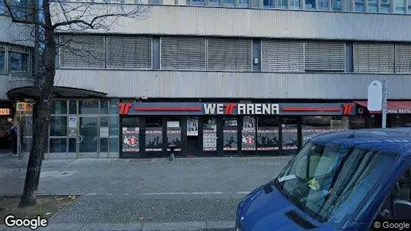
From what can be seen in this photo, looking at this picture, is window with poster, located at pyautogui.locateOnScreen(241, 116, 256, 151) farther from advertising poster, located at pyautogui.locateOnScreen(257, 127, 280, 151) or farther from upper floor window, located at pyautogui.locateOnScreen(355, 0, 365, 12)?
upper floor window, located at pyautogui.locateOnScreen(355, 0, 365, 12)

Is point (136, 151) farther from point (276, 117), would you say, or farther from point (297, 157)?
point (297, 157)

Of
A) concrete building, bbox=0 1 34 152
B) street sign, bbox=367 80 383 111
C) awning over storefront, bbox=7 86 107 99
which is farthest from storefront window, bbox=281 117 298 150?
concrete building, bbox=0 1 34 152

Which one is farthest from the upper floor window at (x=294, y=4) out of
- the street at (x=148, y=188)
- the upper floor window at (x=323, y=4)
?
the street at (x=148, y=188)

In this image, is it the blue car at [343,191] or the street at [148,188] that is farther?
the street at [148,188]

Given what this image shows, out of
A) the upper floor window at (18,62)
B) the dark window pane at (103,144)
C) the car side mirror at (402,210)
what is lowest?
the dark window pane at (103,144)

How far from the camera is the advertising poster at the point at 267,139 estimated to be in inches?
709

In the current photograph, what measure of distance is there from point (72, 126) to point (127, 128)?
8.87ft

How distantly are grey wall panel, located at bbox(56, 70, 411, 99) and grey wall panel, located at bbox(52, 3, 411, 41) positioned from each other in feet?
6.73

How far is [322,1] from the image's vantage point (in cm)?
1892

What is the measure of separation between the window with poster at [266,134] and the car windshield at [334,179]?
46.9 ft

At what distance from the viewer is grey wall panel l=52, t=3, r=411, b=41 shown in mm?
17594

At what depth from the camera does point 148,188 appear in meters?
9.88

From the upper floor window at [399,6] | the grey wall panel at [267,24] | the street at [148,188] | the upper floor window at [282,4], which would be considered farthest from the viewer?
the upper floor window at [399,6]

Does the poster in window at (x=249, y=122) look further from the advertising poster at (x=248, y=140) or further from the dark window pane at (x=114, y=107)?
the dark window pane at (x=114, y=107)
